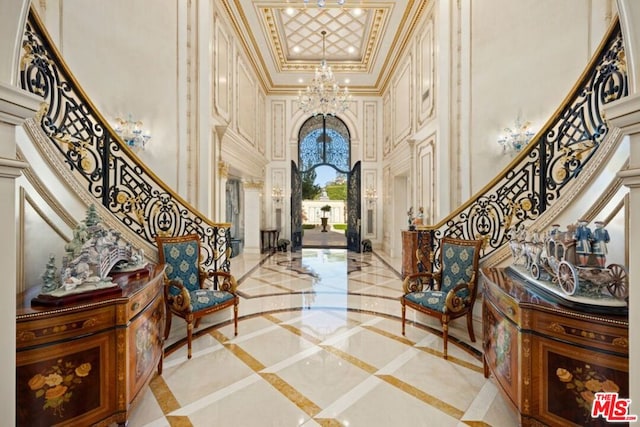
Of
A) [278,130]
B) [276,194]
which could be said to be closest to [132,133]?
[276,194]

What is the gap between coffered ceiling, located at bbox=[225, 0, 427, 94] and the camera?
6.08 m

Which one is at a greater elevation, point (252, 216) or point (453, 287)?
point (252, 216)

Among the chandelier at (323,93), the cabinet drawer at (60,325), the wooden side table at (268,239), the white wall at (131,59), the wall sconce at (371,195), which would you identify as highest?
the chandelier at (323,93)

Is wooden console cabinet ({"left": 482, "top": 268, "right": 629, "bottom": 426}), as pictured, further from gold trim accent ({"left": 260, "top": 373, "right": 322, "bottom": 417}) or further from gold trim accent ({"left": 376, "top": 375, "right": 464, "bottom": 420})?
gold trim accent ({"left": 260, "top": 373, "right": 322, "bottom": 417})

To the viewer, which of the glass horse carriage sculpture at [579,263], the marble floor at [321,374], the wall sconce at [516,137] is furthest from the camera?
the wall sconce at [516,137]

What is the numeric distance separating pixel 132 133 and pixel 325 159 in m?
7.57

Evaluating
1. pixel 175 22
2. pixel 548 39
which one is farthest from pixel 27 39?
pixel 548 39

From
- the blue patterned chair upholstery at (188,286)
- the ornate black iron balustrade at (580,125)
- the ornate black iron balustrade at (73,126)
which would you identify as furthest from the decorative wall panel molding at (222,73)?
the ornate black iron balustrade at (580,125)

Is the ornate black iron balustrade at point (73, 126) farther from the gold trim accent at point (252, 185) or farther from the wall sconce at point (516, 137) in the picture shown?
the gold trim accent at point (252, 185)

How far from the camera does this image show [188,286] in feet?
10.3

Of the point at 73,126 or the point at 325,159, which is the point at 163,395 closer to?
the point at 73,126

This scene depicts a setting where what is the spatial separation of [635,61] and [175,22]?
215 inches

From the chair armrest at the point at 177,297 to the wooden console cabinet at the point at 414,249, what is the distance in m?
3.45

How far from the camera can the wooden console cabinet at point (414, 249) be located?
486 centimetres
